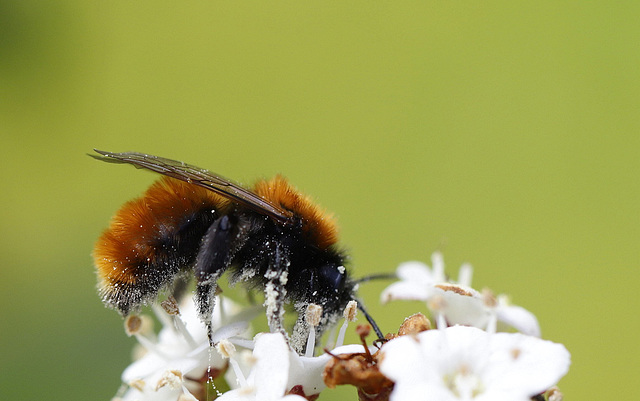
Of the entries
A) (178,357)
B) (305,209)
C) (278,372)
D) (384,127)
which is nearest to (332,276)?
(305,209)

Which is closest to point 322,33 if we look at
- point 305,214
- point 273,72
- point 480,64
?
point 273,72

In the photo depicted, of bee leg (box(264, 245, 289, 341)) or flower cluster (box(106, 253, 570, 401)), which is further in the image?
bee leg (box(264, 245, 289, 341))

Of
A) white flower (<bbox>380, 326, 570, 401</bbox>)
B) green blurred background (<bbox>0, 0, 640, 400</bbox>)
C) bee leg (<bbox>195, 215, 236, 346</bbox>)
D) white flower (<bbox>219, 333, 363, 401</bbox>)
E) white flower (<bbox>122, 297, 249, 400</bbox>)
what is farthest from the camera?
green blurred background (<bbox>0, 0, 640, 400</bbox>)

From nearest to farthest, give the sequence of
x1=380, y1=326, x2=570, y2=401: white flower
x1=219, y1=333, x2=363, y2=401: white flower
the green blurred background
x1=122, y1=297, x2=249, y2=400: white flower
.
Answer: x1=380, y1=326, x2=570, y2=401: white flower → x1=219, y1=333, x2=363, y2=401: white flower → x1=122, y1=297, x2=249, y2=400: white flower → the green blurred background

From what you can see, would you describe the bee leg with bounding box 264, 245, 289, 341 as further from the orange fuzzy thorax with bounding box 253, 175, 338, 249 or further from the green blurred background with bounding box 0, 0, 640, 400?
the green blurred background with bounding box 0, 0, 640, 400

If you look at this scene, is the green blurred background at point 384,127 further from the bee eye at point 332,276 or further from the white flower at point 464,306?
the bee eye at point 332,276

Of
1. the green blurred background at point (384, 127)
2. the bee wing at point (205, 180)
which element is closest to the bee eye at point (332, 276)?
the bee wing at point (205, 180)

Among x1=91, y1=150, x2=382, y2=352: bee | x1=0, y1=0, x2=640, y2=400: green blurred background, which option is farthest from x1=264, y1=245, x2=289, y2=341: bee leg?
x1=0, y1=0, x2=640, y2=400: green blurred background
